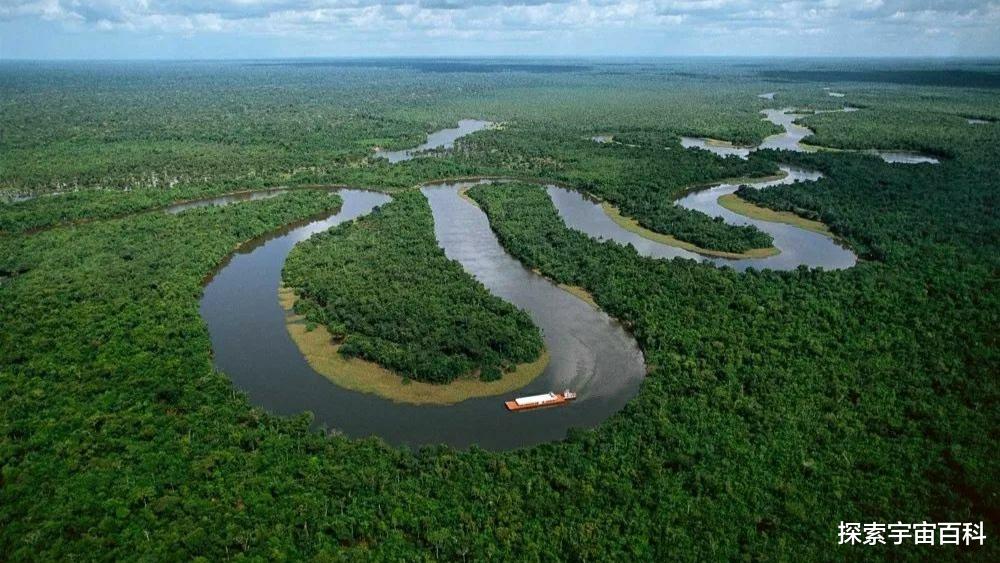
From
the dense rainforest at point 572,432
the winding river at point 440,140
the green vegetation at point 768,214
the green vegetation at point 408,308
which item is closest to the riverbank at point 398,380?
the green vegetation at point 408,308

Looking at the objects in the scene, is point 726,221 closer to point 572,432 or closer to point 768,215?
point 768,215

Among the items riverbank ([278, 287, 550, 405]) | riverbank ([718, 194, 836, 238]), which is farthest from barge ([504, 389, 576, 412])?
riverbank ([718, 194, 836, 238])

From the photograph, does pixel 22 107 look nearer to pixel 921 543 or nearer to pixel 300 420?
pixel 300 420

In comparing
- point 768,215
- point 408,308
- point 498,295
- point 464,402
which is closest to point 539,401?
point 464,402

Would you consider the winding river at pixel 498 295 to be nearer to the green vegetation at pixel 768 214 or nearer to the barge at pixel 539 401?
the barge at pixel 539 401

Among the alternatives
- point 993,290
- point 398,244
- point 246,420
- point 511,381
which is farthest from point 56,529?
point 993,290
